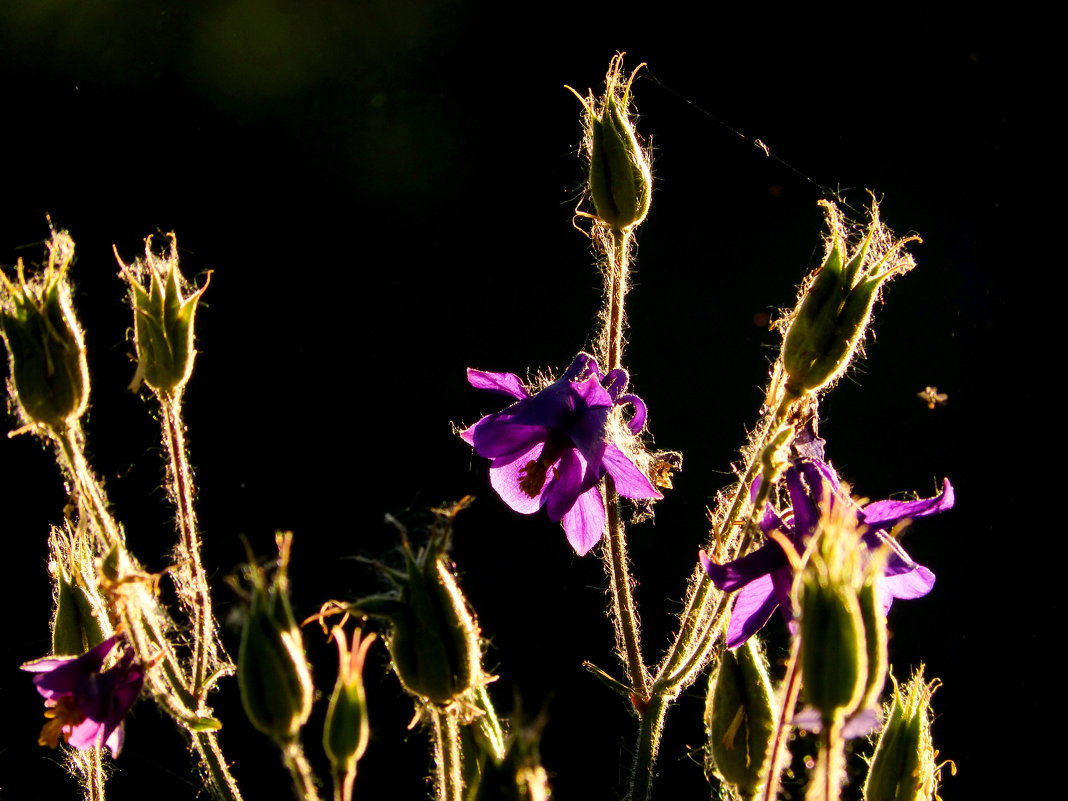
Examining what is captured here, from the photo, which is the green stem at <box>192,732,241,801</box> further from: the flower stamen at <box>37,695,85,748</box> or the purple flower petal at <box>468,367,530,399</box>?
the purple flower petal at <box>468,367,530,399</box>

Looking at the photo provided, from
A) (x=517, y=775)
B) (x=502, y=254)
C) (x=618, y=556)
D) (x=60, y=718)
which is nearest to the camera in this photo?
(x=517, y=775)

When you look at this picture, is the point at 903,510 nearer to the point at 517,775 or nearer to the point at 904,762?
the point at 904,762

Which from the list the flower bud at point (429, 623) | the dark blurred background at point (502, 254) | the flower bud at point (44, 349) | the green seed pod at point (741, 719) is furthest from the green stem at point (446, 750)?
the dark blurred background at point (502, 254)

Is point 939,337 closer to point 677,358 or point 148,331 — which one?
point 677,358

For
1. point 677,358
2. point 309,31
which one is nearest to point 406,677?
point 677,358

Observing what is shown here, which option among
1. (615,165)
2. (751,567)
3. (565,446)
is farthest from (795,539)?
(615,165)
